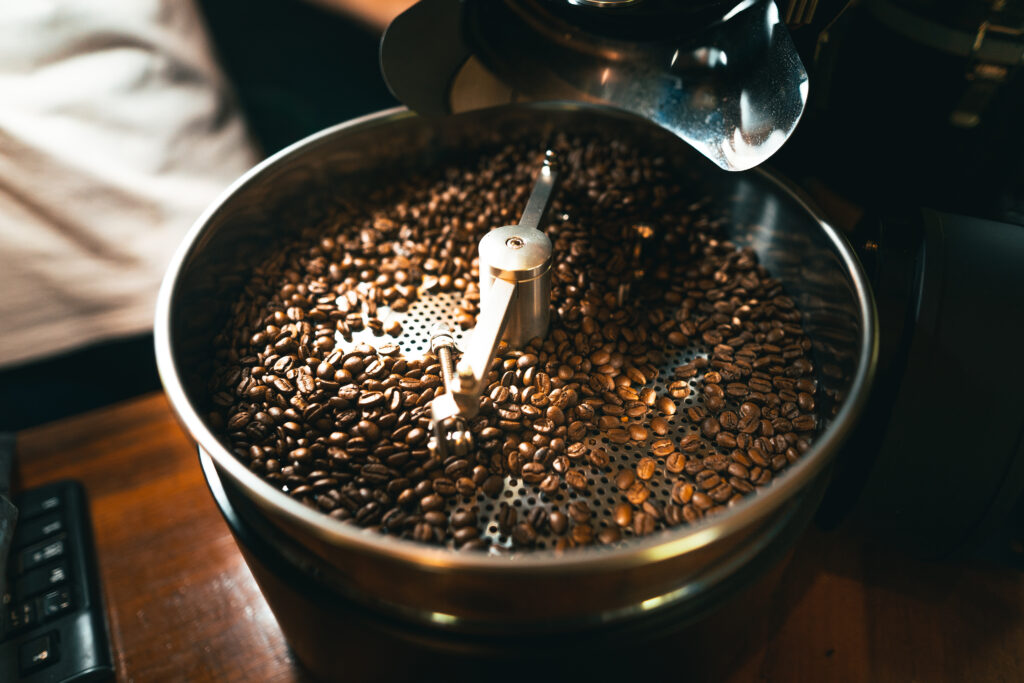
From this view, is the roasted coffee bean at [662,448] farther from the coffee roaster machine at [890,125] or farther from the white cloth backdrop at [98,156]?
the white cloth backdrop at [98,156]

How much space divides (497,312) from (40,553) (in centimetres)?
59

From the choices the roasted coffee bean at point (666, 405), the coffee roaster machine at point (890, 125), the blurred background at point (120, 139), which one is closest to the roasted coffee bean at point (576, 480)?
the roasted coffee bean at point (666, 405)

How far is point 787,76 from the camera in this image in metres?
0.59

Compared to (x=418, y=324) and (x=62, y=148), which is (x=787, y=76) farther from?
(x=62, y=148)

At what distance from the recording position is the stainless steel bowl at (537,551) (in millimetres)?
422

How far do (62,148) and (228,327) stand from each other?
0.50 meters

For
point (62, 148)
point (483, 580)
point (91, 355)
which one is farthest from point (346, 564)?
point (91, 355)

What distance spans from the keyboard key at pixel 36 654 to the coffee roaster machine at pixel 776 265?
245mm

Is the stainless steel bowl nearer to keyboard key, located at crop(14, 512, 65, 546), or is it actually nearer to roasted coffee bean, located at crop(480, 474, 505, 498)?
roasted coffee bean, located at crop(480, 474, 505, 498)

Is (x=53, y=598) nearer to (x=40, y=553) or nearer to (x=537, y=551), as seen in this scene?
(x=40, y=553)

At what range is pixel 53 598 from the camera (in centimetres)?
70

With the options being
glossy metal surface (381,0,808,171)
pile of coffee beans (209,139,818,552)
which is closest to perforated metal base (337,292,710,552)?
pile of coffee beans (209,139,818,552)

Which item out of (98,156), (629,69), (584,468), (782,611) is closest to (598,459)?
(584,468)

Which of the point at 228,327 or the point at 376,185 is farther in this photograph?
the point at 376,185
